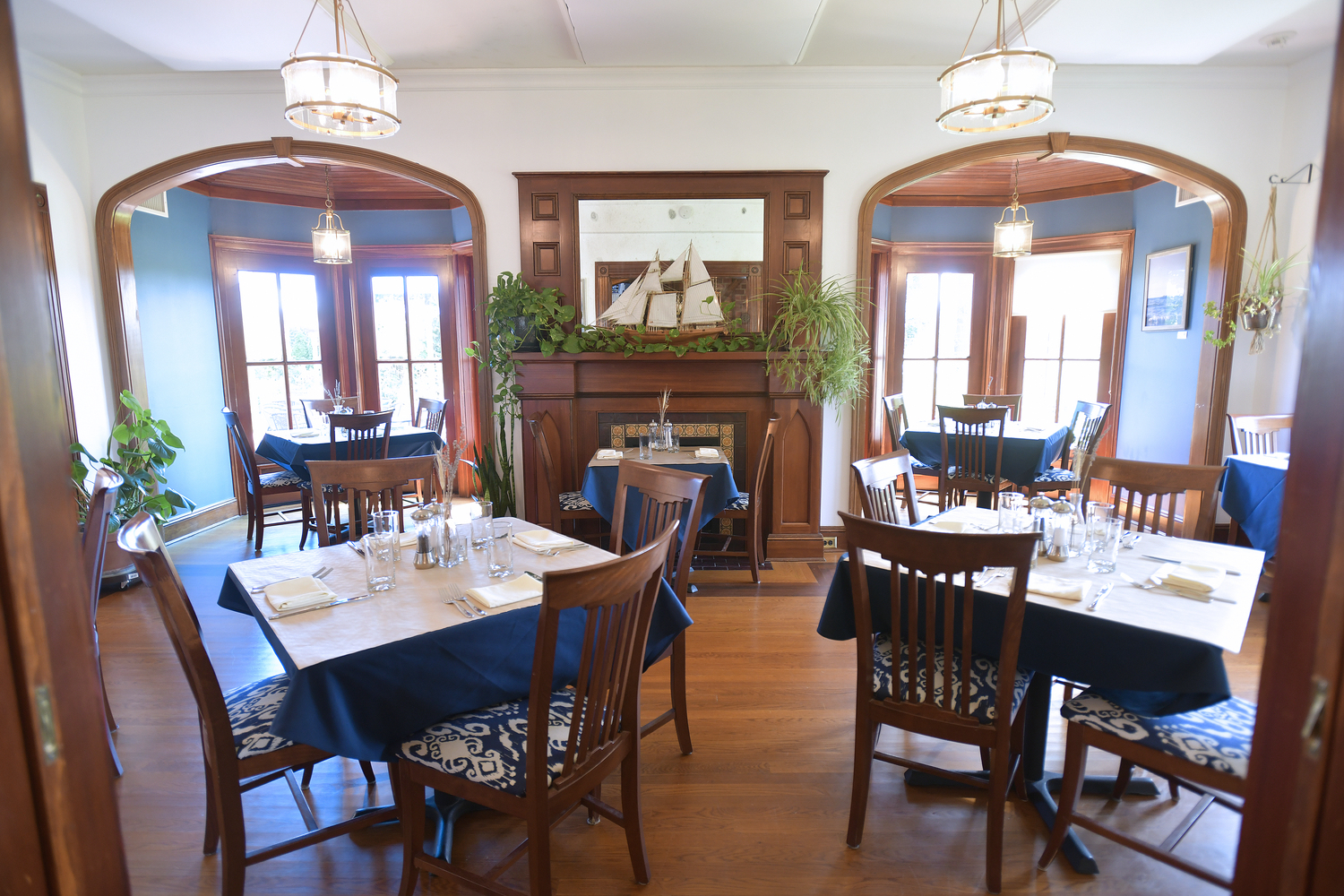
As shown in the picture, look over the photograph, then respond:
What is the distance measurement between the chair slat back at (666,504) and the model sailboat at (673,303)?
6.68 feet

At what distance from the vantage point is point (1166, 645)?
1673 millimetres

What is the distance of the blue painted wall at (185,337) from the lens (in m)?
5.20

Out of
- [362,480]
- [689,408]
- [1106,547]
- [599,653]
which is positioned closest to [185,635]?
[599,653]

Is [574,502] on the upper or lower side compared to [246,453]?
lower

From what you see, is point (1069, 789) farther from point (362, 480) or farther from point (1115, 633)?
point (362, 480)

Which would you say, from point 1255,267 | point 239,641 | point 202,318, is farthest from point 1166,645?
point 202,318

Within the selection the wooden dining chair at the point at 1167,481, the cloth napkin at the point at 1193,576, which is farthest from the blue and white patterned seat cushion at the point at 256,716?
the wooden dining chair at the point at 1167,481

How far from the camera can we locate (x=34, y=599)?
20.1 inches

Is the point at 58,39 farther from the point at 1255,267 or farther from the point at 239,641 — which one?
the point at 1255,267

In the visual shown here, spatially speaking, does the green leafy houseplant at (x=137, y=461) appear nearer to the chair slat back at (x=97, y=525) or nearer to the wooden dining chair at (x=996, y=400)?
the chair slat back at (x=97, y=525)

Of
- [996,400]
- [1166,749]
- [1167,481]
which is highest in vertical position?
[996,400]

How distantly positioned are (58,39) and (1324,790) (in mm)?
5791

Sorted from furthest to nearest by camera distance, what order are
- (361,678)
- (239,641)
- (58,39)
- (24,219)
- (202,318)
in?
(202,318) → (58,39) → (239,641) → (361,678) → (24,219)

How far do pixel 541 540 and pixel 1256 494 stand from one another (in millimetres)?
3930
